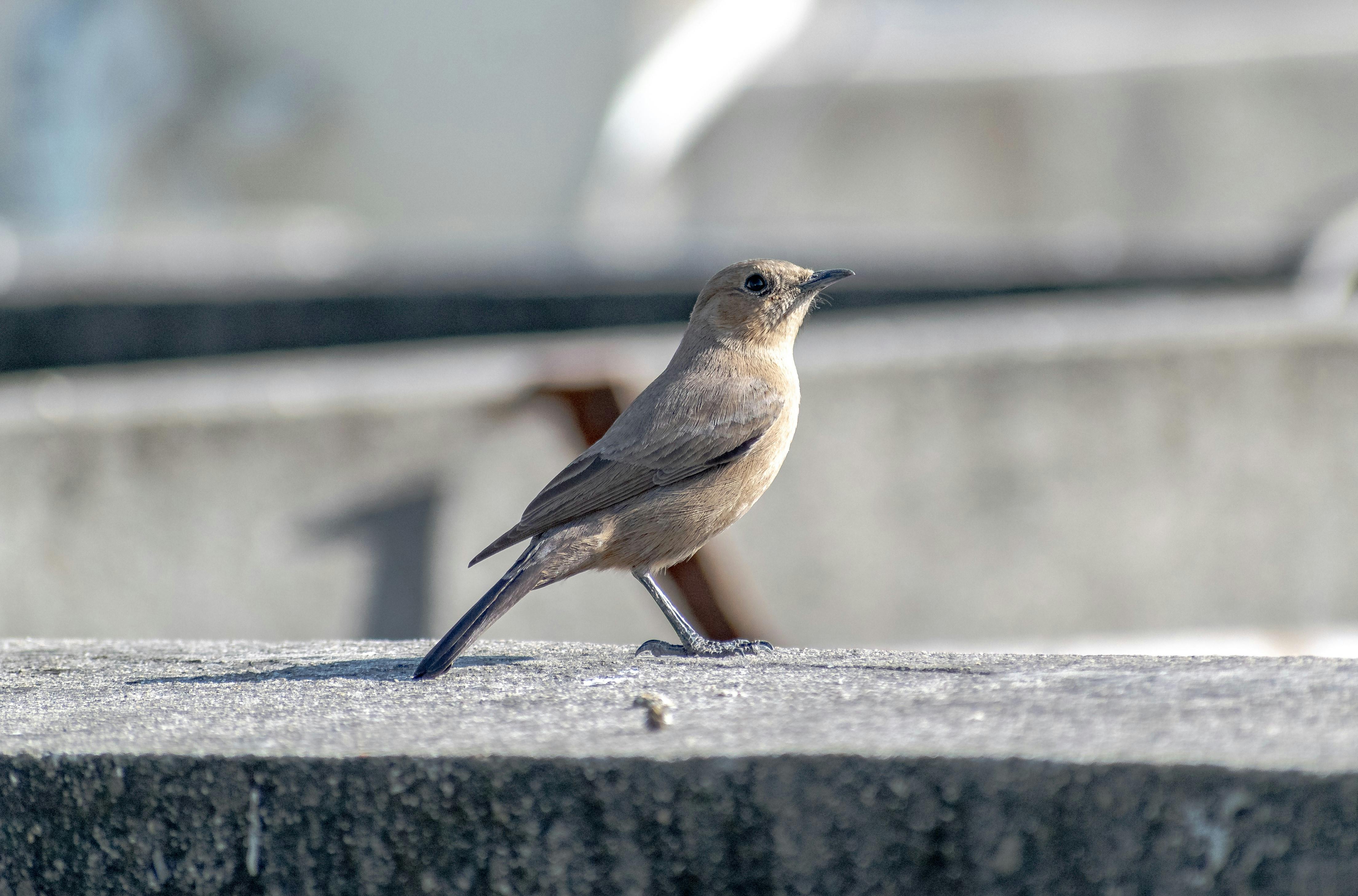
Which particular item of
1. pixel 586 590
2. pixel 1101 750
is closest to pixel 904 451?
pixel 586 590

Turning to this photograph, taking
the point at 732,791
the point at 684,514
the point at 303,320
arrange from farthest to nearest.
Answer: the point at 303,320 < the point at 684,514 < the point at 732,791

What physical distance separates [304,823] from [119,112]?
20.1 meters

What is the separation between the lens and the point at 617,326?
11070 millimetres

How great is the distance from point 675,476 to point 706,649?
0.52 m

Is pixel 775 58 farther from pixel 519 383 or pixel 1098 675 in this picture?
pixel 1098 675

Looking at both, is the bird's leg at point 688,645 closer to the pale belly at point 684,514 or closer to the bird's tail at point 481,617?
the pale belly at point 684,514

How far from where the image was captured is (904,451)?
23.6 ft

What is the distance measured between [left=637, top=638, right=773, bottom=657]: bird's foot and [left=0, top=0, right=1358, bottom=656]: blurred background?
8.03 ft

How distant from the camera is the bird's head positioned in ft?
16.2

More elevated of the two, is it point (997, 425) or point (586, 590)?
point (997, 425)

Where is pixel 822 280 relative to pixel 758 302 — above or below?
above

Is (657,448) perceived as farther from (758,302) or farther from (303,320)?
(303,320)

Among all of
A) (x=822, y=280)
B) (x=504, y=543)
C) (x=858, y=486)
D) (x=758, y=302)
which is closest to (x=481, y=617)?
(x=504, y=543)

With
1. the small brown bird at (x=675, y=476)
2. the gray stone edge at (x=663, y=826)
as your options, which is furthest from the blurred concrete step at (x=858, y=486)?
the gray stone edge at (x=663, y=826)
